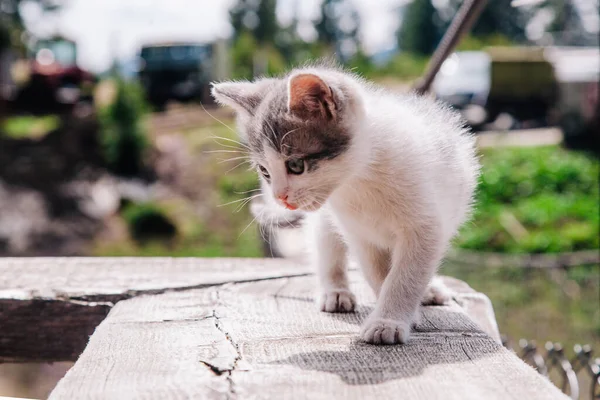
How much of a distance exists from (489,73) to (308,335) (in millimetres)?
15572

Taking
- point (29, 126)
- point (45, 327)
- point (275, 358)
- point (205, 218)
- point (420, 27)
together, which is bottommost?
point (205, 218)

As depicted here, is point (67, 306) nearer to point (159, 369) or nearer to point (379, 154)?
point (159, 369)

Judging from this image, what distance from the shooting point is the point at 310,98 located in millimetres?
2057

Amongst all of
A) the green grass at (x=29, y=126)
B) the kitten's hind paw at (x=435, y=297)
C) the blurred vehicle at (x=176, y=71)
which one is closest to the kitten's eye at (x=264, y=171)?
the kitten's hind paw at (x=435, y=297)

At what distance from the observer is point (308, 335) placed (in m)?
1.97

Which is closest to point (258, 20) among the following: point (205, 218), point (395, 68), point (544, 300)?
point (395, 68)

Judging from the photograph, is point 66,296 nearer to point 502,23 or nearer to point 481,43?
point 481,43

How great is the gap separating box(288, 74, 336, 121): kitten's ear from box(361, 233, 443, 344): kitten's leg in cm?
47

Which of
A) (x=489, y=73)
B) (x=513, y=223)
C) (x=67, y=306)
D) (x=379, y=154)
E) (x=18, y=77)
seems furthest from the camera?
(x=18, y=77)

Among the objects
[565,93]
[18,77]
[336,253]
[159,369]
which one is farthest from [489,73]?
[159,369]

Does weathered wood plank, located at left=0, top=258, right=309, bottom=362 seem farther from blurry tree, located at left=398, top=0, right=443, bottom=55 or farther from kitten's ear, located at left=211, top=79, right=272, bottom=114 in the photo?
blurry tree, located at left=398, top=0, right=443, bottom=55

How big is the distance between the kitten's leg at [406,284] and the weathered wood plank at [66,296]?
2.38ft

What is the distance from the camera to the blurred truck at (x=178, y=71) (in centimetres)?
1847

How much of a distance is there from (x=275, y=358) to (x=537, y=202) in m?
8.38
